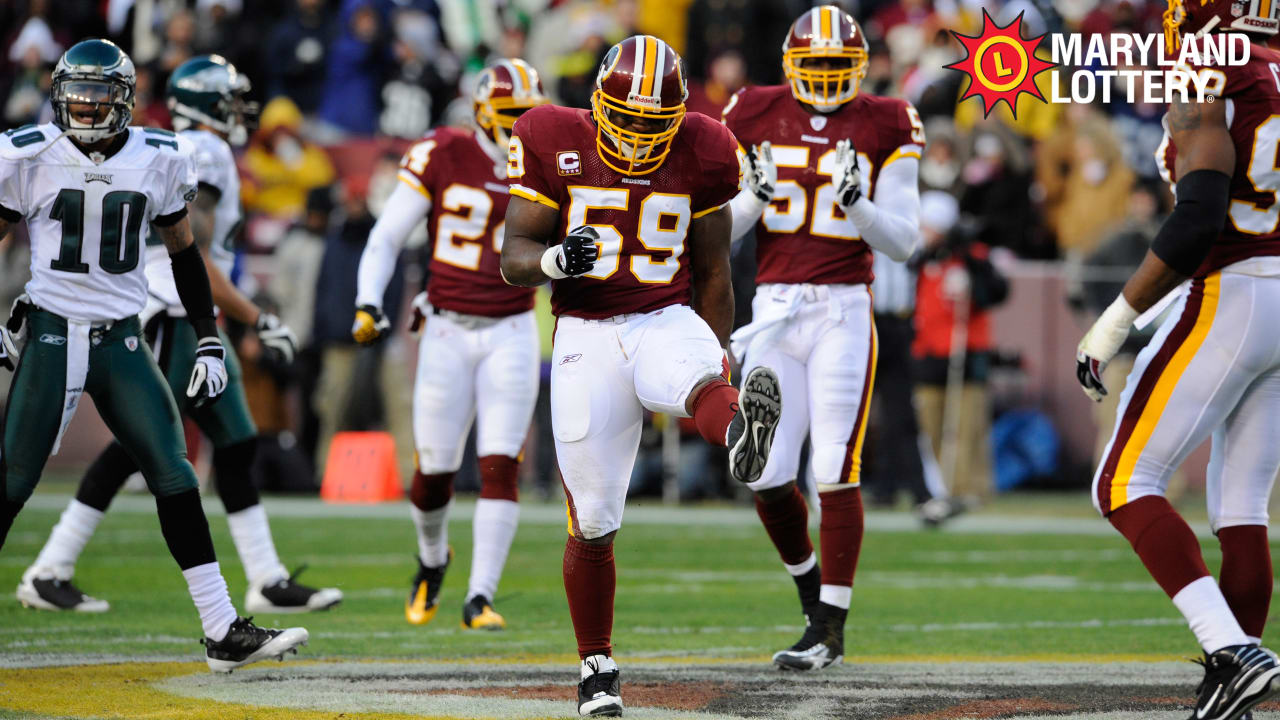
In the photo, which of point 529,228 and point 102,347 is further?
point 102,347

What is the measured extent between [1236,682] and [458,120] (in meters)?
8.79

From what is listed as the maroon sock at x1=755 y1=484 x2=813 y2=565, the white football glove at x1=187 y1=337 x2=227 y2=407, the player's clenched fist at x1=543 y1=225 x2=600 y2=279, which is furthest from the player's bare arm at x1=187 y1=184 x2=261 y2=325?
the player's clenched fist at x1=543 y1=225 x2=600 y2=279

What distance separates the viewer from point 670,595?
26.1 ft

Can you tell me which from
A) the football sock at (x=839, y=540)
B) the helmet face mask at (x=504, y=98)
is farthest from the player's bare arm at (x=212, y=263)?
the football sock at (x=839, y=540)

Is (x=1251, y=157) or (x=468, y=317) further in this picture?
(x=468, y=317)

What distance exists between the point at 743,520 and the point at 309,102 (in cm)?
661

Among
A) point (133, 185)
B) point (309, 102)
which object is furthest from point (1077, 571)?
point (309, 102)

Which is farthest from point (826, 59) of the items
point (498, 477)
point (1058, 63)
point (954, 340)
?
point (954, 340)

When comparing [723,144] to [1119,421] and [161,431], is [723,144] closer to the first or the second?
[1119,421]

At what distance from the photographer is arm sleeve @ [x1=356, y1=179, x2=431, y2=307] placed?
7012 mm

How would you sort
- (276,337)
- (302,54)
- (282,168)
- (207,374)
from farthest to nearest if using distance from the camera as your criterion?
(302,54)
(282,168)
(276,337)
(207,374)

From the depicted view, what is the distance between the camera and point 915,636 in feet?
21.5

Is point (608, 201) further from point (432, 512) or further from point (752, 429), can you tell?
point (432, 512)

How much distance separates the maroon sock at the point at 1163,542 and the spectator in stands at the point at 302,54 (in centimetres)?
1234
